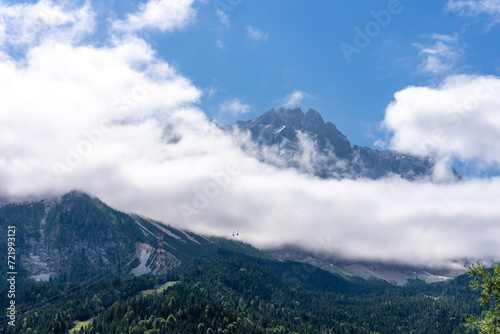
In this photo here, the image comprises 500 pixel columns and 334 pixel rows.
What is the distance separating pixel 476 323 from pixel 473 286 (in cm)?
436

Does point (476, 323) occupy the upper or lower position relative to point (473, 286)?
lower

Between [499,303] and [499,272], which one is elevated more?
[499,272]

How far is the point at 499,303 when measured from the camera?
47.1 m

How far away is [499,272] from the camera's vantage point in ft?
148

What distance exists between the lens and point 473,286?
47.4 m

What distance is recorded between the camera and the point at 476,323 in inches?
1801

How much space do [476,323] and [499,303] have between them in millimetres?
4385

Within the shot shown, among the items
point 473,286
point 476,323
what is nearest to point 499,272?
point 473,286

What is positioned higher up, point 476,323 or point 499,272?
point 499,272

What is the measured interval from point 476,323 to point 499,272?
683 cm

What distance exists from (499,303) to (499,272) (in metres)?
4.95

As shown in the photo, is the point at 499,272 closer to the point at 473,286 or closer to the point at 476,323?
the point at 473,286
